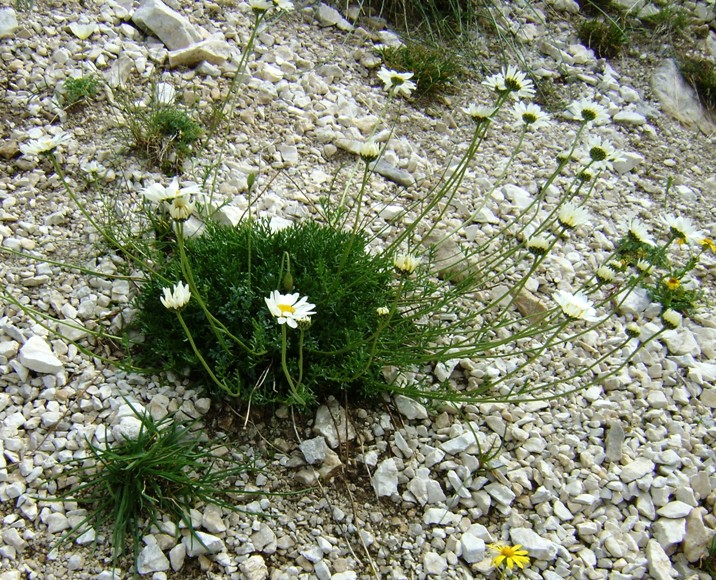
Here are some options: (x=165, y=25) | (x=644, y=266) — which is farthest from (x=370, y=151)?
(x=165, y=25)

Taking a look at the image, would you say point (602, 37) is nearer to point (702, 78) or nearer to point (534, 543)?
point (702, 78)

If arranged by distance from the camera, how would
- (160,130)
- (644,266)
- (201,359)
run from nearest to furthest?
(201,359)
(644,266)
(160,130)

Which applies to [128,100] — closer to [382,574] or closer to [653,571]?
[382,574]

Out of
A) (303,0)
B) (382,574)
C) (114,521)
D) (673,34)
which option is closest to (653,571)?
(382,574)

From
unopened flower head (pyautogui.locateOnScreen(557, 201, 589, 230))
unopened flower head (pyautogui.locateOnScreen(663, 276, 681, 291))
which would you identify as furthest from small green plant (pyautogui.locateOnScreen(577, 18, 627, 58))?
unopened flower head (pyautogui.locateOnScreen(557, 201, 589, 230))

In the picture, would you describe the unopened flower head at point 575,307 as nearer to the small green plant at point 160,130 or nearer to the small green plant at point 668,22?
the small green plant at point 160,130
